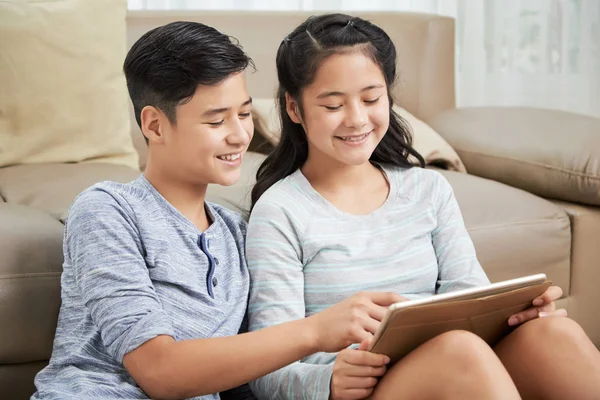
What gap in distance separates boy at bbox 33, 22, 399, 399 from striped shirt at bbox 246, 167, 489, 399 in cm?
5

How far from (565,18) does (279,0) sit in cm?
105

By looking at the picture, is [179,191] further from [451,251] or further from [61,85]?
[61,85]

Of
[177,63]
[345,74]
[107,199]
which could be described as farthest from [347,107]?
[107,199]

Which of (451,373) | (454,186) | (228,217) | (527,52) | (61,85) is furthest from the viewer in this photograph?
(527,52)

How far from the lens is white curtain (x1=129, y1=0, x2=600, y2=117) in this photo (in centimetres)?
336

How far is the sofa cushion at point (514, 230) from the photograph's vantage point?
2.02 m

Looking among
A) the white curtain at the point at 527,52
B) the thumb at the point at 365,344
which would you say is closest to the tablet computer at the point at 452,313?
the thumb at the point at 365,344

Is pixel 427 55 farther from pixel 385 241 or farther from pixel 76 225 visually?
pixel 76 225

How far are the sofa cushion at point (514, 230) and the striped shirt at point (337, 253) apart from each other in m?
0.45

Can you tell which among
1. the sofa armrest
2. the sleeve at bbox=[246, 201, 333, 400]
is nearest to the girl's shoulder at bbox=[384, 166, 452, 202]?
the sleeve at bbox=[246, 201, 333, 400]

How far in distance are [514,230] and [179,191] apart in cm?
93

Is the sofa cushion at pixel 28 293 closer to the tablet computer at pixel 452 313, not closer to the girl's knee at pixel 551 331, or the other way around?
the tablet computer at pixel 452 313

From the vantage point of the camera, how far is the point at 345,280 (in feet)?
4.76

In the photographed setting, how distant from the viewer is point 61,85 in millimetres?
2258
